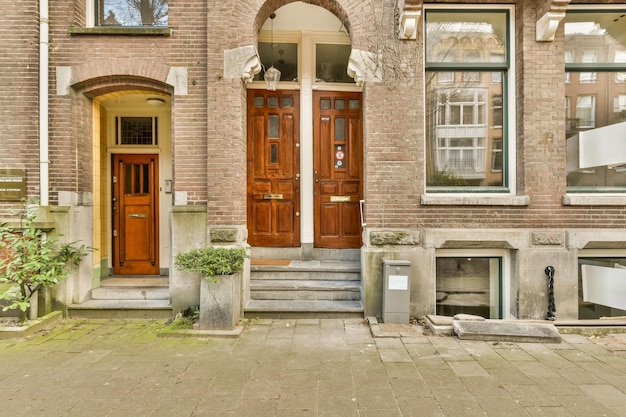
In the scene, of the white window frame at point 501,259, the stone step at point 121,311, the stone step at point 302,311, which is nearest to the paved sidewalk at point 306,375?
the stone step at point 302,311

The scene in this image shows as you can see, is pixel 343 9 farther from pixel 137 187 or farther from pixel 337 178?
pixel 137 187

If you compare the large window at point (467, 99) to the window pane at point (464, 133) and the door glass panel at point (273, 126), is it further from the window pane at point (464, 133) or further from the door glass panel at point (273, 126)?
the door glass panel at point (273, 126)

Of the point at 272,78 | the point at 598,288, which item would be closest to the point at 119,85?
the point at 272,78

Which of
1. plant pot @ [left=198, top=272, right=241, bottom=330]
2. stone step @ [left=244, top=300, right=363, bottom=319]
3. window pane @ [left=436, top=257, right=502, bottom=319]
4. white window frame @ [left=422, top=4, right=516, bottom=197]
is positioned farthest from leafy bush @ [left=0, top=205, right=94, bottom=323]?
window pane @ [left=436, top=257, right=502, bottom=319]

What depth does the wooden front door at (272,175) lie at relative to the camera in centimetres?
731

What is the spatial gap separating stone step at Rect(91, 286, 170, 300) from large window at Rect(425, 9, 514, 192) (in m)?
4.88

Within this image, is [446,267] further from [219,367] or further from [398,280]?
[219,367]

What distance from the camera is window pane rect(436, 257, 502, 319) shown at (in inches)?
238

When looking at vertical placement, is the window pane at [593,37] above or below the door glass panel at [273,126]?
above

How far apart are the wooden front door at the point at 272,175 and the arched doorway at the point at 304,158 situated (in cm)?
2

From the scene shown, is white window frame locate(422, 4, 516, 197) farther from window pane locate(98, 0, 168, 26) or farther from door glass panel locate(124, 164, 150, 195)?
door glass panel locate(124, 164, 150, 195)

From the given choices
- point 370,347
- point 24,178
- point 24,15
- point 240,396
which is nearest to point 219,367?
point 240,396

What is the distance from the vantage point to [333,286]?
6.10 metres

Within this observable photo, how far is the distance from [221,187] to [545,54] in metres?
5.44
